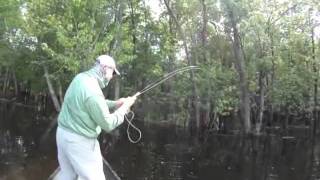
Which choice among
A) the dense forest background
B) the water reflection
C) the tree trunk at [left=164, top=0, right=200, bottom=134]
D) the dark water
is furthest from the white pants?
the tree trunk at [left=164, top=0, right=200, bottom=134]

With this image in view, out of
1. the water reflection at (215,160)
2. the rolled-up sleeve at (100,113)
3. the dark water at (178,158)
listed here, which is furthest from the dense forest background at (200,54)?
the rolled-up sleeve at (100,113)

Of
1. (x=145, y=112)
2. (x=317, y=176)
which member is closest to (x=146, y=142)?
(x=317, y=176)

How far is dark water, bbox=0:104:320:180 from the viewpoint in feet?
59.9

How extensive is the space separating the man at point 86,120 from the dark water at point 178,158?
30.8 ft

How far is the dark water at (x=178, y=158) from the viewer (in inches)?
719

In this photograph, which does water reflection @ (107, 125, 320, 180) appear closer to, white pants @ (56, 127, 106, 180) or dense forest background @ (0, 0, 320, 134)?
dense forest background @ (0, 0, 320, 134)

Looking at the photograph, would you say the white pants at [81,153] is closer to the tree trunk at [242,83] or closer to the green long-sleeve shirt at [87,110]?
the green long-sleeve shirt at [87,110]

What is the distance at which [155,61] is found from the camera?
44.5 meters

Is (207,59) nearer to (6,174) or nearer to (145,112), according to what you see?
(145,112)

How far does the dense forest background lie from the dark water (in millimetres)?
6367

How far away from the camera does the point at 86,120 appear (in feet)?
19.6

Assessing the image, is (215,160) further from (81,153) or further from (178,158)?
(81,153)

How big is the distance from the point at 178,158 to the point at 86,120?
18.0 meters

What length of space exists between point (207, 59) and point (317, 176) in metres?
24.2
